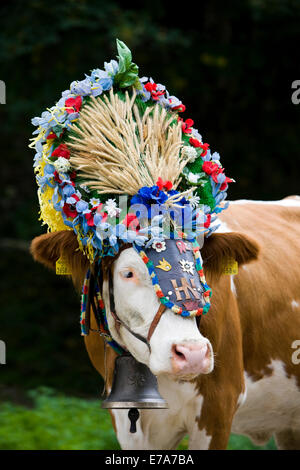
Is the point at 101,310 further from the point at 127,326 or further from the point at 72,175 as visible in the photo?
the point at 72,175

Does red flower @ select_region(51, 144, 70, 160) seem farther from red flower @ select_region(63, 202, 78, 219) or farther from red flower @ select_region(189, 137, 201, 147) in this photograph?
red flower @ select_region(189, 137, 201, 147)

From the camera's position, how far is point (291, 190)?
10062mm

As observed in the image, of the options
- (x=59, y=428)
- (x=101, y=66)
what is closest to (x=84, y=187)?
(x=59, y=428)

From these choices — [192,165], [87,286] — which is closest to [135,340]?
[87,286]

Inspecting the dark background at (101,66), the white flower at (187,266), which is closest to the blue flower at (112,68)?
the white flower at (187,266)

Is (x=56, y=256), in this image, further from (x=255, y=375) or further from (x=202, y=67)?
(x=202, y=67)

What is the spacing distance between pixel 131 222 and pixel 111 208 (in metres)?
0.11

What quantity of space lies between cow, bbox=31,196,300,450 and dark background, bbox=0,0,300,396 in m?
4.39

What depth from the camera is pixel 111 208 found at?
338 centimetres

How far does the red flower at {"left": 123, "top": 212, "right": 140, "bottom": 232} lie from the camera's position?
334 cm

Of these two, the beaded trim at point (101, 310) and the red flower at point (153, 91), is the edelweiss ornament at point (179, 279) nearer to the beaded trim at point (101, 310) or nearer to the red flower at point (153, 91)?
the beaded trim at point (101, 310)

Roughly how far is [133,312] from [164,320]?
0.62ft

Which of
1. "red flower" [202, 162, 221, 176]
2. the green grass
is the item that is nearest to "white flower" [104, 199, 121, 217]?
"red flower" [202, 162, 221, 176]

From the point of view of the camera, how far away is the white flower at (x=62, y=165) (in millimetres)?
3490
